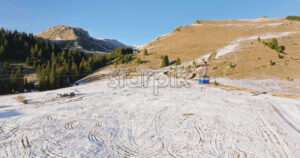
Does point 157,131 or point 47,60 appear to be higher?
point 47,60

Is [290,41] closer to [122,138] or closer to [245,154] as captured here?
[245,154]

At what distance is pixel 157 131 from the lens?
239 inches

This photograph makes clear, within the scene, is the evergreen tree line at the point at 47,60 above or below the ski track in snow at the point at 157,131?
above

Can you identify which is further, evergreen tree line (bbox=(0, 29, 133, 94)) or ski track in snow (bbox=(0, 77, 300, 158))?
evergreen tree line (bbox=(0, 29, 133, 94))

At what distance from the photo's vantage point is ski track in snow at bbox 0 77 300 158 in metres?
4.77

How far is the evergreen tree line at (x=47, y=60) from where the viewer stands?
2803cm

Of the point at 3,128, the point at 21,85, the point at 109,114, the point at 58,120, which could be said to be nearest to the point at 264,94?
the point at 109,114

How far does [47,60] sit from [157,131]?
7244cm

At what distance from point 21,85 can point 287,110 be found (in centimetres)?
3940

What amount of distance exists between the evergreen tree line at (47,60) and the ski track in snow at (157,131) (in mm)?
25096

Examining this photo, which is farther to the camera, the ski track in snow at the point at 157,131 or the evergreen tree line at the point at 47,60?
the evergreen tree line at the point at 47,60

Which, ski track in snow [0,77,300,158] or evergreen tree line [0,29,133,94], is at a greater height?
evergreen tree line [0,29,133,94]

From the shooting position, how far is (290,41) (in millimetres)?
25859

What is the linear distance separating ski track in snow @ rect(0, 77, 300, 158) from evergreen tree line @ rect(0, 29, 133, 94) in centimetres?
2510
